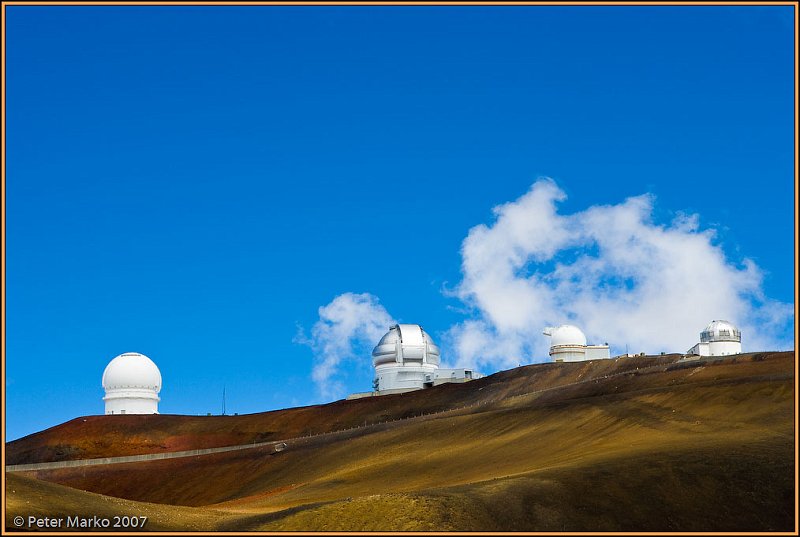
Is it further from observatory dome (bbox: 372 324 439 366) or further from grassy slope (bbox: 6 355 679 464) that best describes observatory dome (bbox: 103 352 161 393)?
observatory dome (bbox: 372 324 439 366)

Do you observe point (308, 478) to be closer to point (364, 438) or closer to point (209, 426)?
point (364, 438)

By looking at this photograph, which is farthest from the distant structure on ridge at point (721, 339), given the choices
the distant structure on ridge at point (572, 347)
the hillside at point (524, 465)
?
the hillside at point (524, 465)

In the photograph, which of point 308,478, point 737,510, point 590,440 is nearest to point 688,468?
point 737,510

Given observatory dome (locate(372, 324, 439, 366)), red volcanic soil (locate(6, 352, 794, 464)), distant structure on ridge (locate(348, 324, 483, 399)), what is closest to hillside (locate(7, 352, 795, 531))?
red volcanic soil (locate(6, 352, 794, 464))

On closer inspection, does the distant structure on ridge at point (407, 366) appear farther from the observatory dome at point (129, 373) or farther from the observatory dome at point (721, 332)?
the observatory dome at point (721, 332)

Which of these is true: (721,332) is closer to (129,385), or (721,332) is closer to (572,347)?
(572,347)

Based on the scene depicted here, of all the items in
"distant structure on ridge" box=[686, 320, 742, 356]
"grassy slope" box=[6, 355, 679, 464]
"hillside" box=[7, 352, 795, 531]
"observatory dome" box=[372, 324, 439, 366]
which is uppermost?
"observatory dome" box=[372, 324, 439, 366]

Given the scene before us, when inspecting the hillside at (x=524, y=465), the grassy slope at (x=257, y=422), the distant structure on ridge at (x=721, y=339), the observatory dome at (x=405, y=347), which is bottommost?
the hillside at (x=524, y=465)

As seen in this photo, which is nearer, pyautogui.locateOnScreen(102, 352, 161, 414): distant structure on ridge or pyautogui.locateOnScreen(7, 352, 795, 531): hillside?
pyautogui.locateOnScreen(7, 352, 795, 531): hillside
